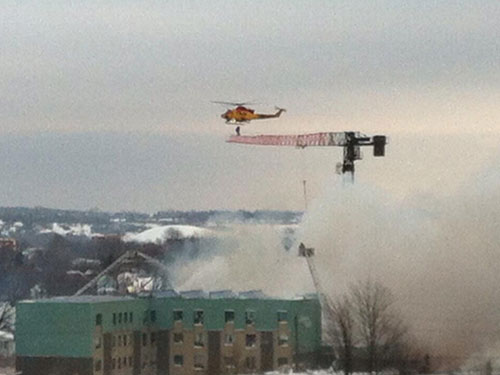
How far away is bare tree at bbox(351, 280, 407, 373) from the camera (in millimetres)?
32688

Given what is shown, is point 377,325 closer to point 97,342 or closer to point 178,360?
point 178,360

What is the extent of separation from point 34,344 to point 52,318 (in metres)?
0.64

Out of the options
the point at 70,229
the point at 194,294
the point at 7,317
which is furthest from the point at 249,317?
the point at 70,229

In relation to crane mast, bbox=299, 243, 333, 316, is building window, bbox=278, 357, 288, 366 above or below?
below

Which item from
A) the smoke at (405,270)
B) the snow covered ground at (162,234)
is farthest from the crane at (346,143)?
the snow covered ground at (162,234)

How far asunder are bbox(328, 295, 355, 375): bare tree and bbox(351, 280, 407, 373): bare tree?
0.25 metres

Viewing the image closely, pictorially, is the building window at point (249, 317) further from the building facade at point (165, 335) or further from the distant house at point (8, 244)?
the distant house at point (8, 244)

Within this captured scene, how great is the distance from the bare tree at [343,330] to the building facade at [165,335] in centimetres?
37

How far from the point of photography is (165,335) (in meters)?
33.5

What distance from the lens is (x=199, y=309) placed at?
3300cm

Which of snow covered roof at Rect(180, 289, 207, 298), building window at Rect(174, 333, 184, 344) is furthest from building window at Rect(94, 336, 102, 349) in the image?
snow covered roof at Rect(180, 289, 207, 298)

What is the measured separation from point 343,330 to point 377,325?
1.14 metres

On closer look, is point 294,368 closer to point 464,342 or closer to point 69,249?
point 464,342

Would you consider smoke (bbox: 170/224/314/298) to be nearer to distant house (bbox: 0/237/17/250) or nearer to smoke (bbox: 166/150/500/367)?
smoke (bbox: 166/150/500/367)
